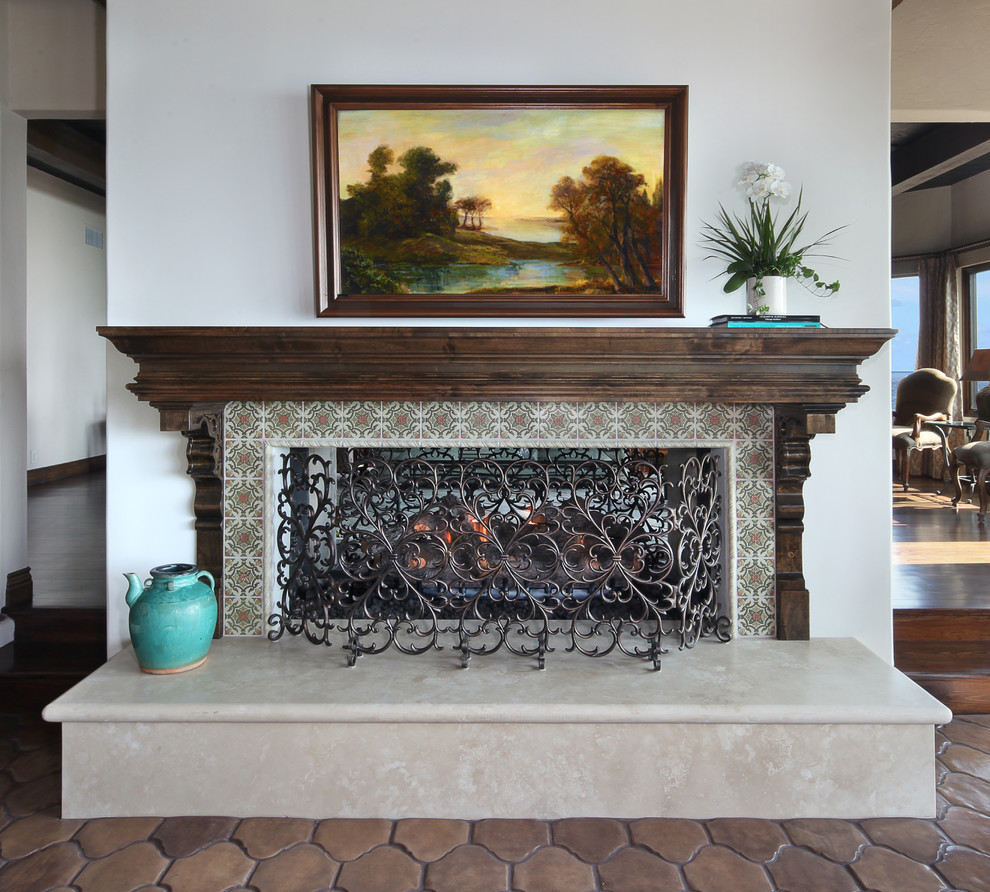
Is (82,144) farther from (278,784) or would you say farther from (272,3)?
(278,784)

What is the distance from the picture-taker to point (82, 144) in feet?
14.9

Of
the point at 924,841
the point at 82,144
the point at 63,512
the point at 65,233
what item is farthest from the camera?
the point at 65,233

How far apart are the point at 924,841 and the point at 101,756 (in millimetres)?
2190

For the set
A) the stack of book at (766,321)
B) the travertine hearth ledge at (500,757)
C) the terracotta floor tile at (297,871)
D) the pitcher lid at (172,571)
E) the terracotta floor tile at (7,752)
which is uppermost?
the stack of book at (766,321)

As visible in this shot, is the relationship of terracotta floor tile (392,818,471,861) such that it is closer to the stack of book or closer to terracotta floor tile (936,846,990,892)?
terracotta floor tile (936,846,990,892)

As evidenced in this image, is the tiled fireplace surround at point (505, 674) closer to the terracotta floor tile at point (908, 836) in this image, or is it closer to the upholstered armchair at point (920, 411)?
the terracotta floor tile at point (908, 836)

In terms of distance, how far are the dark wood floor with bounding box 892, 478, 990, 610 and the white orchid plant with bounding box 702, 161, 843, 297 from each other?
1360 mm

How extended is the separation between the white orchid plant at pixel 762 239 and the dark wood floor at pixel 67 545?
2661 millimetres

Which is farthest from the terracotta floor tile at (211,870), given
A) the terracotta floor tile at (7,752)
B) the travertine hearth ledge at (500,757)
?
the terracotta floor tile at (7,752)

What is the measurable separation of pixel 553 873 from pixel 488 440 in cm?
126

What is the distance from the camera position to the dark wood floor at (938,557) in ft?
9.15

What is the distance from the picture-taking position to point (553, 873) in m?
1.68

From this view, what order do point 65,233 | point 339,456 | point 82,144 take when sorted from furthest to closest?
point 65,233
point 82,144
point 339,456

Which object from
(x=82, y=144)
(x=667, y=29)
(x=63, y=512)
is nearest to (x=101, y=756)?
(x=667, y=29)
